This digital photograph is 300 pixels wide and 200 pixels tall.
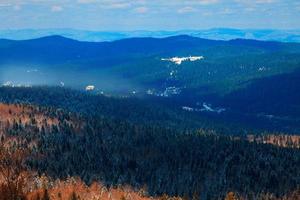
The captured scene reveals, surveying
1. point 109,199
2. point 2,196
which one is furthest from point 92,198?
point 2,196

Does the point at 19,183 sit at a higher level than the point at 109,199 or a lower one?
higher

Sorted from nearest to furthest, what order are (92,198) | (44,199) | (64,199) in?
(44,199)
(64,199)
(92,198)

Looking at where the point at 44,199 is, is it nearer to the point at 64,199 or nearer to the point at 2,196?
the point at 2,196

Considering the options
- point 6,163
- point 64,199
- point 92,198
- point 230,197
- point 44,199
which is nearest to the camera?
point 6,163

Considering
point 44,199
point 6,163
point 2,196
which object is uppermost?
point 6,163

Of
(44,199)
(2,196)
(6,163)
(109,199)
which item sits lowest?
(109,199)

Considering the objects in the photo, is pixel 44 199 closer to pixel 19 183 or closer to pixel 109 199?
pixel 19 183

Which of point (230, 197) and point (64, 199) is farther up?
point (230, 197)

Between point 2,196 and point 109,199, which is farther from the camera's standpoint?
point 109,199

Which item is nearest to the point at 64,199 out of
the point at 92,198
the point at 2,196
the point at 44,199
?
the point at 92,198
